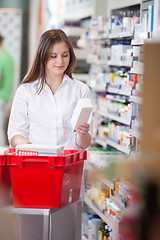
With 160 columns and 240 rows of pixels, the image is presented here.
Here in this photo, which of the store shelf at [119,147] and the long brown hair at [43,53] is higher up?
the long brown hair at [43,53]

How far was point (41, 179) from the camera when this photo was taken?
2539mm

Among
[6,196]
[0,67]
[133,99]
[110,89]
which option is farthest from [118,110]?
[0,67]

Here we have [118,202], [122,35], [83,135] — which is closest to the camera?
[83,135]

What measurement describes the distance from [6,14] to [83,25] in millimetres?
5338

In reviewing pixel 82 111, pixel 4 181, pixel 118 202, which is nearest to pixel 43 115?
pixel 82 111

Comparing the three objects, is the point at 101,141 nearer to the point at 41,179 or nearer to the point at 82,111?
the point at 82,111

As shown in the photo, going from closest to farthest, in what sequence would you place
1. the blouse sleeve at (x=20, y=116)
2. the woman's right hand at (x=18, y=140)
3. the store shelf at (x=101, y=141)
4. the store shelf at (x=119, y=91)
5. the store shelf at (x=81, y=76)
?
1. the woman's right hand at (x=18, y=140)
2. the blouse sleeve at (x=20, y=116)
3. the store shelf at (x=119, y=91)
4. the store shelf at (x=101, y=141)
5. the store shelf at (x=81, y=76)

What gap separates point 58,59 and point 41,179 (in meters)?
0.89

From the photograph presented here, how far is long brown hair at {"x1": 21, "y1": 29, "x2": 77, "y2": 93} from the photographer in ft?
10.1

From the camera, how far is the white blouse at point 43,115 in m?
3.17

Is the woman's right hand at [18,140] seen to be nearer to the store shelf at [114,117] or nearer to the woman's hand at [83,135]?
the woman's hand at [83,135]

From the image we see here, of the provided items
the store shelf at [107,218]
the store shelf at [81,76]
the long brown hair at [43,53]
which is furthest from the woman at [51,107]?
the store shelf at [81,76]

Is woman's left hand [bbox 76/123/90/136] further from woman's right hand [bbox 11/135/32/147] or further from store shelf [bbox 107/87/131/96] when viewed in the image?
store shelf [bbox 107/87/131/96]

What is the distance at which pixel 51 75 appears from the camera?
3258 mm
